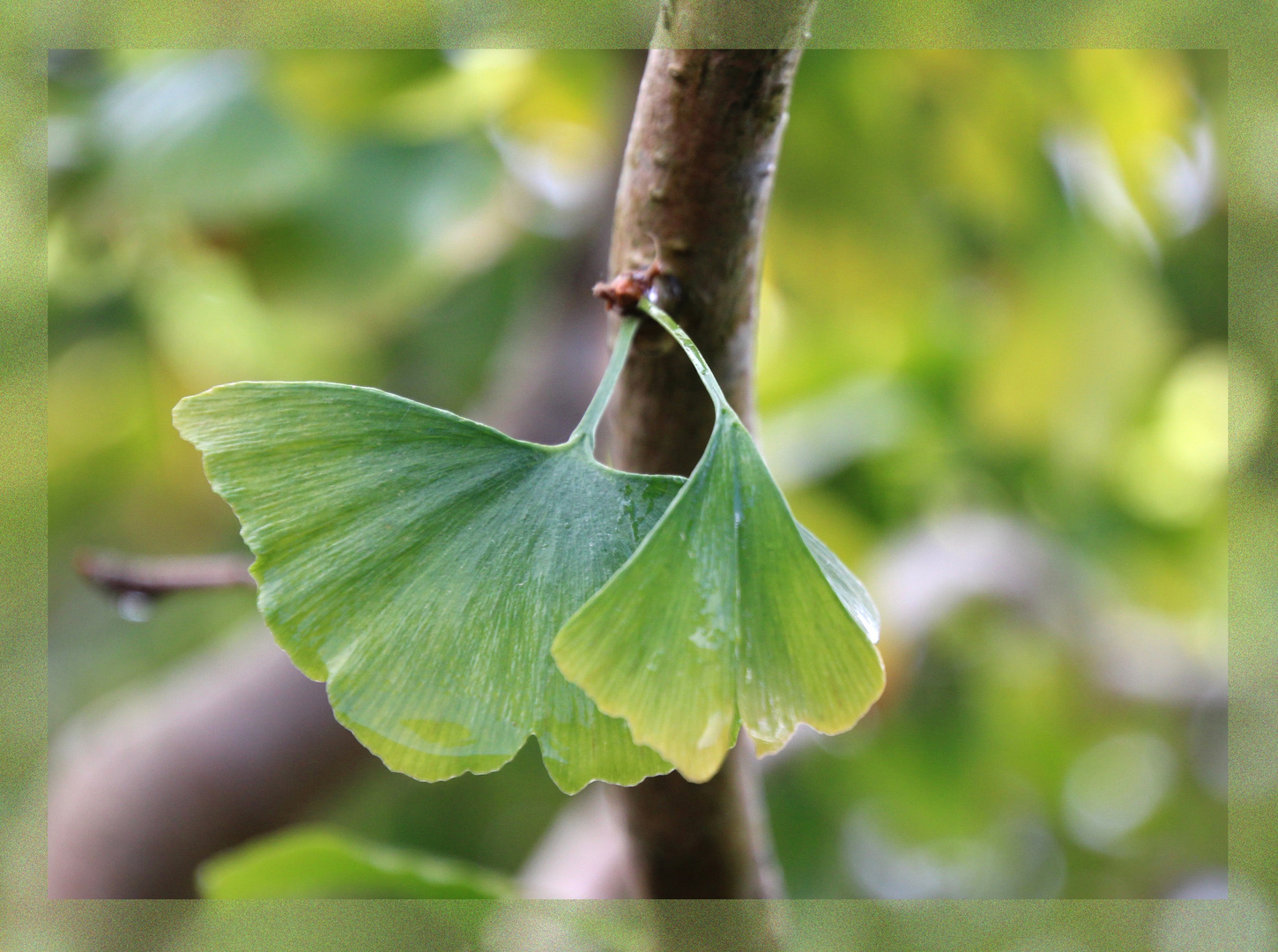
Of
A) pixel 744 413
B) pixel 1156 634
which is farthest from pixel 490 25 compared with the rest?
pixel 1156 634

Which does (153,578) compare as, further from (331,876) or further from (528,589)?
(528,589)

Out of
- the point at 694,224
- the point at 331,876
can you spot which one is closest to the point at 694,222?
the point at 694,224

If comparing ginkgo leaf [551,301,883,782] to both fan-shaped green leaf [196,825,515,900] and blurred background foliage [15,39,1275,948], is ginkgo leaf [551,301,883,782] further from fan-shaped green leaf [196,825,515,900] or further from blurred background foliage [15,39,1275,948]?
blurred background foliage [15,39,1275,948]

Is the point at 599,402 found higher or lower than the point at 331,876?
higher

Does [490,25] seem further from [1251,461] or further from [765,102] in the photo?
[1251,461]

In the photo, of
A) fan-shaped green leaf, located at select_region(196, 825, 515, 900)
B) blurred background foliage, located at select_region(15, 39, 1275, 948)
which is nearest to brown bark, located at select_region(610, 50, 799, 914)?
fan-shaped green leaf, located at select_region(196, 825, 515, 900)

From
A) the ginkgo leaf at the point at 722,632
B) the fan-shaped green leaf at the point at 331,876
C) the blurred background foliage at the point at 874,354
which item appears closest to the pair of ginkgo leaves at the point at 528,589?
the ginkgo leaf at the point at 722,632
